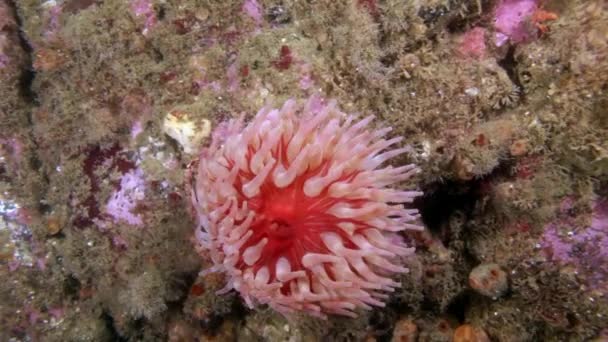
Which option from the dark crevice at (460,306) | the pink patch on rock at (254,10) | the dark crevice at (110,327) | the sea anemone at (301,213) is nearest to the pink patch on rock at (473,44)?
the sea anemone at (301,213)

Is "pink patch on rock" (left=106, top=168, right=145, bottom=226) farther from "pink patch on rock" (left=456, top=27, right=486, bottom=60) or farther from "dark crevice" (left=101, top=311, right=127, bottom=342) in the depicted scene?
"pink patch on rock" (left=456, top=27, right=486, bottom=60)

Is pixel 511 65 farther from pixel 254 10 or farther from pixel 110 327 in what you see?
pixel 110 327

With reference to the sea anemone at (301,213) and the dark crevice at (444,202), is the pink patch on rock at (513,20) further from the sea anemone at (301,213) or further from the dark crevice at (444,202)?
the sea anemone at (301,213)

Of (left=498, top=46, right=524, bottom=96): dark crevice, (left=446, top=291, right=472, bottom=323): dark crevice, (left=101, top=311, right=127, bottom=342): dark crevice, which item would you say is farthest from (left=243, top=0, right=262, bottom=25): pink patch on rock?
(left=101, top=311, right=127, bottom=342): dark crevice

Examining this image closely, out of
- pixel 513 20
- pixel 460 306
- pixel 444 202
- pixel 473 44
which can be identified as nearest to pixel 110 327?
pixel 460 306

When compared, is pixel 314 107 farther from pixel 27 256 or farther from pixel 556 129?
pixel 27 256
